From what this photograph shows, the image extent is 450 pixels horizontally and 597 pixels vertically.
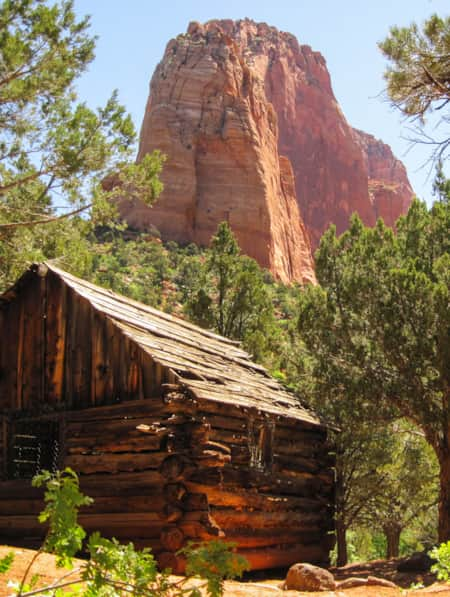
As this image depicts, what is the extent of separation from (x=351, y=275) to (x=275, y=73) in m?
112

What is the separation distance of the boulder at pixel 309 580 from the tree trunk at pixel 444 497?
5.22 m

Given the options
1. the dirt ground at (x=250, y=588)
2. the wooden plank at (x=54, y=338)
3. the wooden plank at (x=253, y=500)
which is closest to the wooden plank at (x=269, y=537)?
the wooden plank at (x=253, y=500)

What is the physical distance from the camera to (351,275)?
14719mm

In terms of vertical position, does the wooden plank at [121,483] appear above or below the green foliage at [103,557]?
below

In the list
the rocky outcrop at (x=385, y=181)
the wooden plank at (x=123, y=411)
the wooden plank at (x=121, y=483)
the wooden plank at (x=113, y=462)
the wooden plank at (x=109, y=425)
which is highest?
the rocky outcrop at (x=385, y=181)

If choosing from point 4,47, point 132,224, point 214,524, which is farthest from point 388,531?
point 132,224

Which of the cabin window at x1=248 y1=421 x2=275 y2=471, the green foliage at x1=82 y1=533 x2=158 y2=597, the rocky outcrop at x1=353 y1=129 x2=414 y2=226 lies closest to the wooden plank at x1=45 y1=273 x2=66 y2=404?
the cabin window at x1=248 y1=421 x2=275 y2=471

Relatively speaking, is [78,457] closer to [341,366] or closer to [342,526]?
[341,366]

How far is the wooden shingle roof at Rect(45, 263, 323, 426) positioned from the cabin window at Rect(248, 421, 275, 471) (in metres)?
0.28

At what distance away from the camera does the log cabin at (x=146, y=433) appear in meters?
9.22

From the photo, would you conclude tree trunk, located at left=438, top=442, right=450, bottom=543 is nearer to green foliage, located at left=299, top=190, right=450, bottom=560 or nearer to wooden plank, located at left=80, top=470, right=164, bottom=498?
green foliage, located at left=299, top=190, right=450, bottom=560

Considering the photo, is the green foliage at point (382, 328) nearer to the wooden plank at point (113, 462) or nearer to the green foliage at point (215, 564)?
the wooden plank at point (113, 462)

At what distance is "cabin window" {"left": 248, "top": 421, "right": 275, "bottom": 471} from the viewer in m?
10.8

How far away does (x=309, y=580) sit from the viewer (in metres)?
8.32
